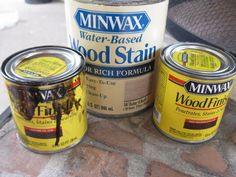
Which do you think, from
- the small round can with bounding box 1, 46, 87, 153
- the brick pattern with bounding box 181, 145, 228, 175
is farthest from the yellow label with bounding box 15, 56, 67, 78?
the brick pattern with bounding box 181, 145, 228, 175

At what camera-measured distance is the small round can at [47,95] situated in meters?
0.62

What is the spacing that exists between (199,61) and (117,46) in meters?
0.21

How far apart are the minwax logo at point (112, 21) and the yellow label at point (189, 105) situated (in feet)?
0.40

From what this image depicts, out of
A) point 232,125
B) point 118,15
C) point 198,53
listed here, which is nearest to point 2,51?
point 118,15

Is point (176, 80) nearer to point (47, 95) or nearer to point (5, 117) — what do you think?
point (47, 95)

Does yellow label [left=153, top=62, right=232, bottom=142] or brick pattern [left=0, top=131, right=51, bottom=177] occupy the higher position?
yellow label [left=153, top=62, right=232, bottom=142]

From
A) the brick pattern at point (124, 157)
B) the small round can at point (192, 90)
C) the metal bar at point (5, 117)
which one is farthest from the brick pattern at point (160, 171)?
the metal bar at point (5, 117)

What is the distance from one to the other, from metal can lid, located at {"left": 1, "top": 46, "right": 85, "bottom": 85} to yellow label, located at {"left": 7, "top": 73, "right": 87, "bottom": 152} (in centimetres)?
2

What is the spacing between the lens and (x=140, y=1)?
67 cm

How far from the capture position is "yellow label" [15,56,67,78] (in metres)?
0.65

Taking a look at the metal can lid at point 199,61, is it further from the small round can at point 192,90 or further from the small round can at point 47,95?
the small round can at point 47,95

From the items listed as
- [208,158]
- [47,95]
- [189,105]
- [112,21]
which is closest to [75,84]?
[47,95]

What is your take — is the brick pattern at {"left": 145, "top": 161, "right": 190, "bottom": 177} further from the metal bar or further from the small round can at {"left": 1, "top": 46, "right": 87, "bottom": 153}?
the metal bar

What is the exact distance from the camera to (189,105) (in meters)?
0.70
